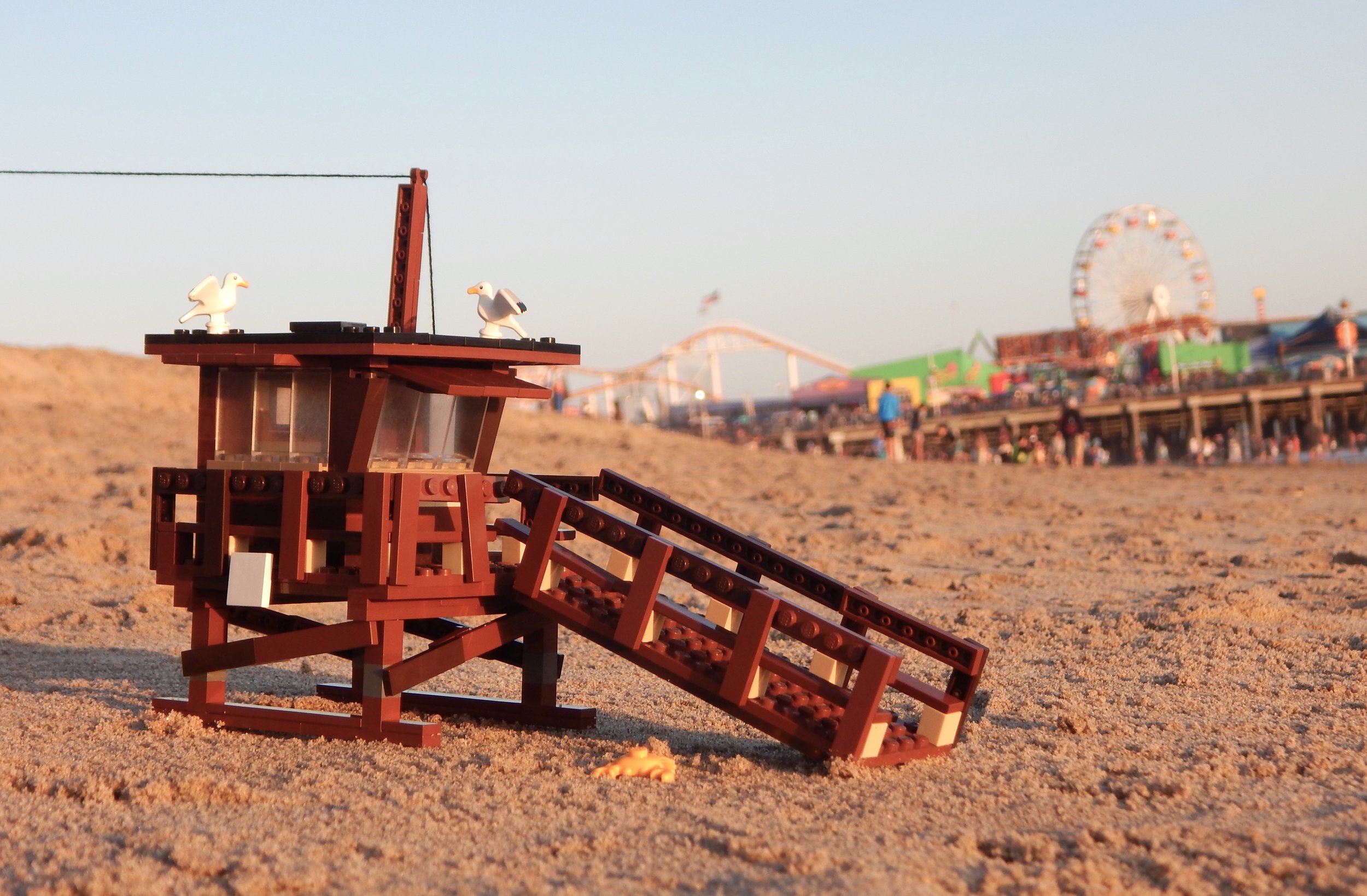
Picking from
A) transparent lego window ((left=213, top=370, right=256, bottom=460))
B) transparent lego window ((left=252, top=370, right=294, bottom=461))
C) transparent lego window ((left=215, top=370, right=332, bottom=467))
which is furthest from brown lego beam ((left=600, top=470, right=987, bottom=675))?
transparent lego window ((left=213, top=370, right=256, bottom=460))

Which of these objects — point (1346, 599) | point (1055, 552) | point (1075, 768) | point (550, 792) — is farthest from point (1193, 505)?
point (550, 792)

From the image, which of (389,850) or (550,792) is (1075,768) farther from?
(389,850)

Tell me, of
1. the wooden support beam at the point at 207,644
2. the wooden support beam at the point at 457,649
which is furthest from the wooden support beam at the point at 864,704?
Answer: the wooden support beam at the point at 207,644

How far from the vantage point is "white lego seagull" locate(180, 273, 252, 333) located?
6.86 m

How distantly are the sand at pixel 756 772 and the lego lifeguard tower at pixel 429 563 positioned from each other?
0.95ft

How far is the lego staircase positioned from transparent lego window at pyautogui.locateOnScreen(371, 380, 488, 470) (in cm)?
49

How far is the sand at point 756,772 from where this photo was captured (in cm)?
450

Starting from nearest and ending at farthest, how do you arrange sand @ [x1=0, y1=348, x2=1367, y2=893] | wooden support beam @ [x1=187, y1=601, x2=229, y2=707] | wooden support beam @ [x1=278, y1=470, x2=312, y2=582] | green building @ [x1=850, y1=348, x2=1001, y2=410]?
1. sand @ [x1=0, y1=348, x2=1367, y2=893]
2. wooden support beam @ [x1=278, y1=470, x2=312, y2=582]
3. wooden support beam @ [x1=187, y1=601, x2=229, y2=707]
4. green building @ [x1=850, y1=348, x2=1001, y2=410]

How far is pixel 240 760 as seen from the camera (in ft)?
20.6

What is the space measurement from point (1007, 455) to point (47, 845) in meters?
41.0

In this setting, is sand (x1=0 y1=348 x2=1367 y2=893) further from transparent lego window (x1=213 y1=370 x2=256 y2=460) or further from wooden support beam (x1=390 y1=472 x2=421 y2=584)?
transparent lego window (x1=213 y1=370 x2=256 y2=460)

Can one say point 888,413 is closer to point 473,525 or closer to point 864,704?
point 473,525

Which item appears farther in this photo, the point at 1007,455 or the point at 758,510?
the point at 1007,455

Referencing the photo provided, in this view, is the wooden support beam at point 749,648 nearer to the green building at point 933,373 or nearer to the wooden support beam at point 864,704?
the wooden support beam at point 864,704
